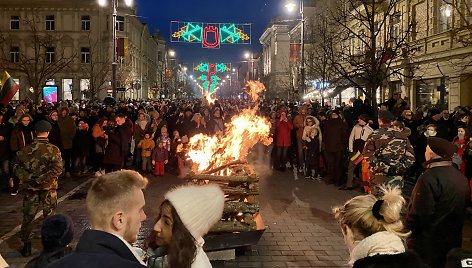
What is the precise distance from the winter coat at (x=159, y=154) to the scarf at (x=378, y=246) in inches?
487

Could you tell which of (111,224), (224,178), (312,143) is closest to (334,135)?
(312,143)

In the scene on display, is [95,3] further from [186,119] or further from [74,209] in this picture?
[74,209]

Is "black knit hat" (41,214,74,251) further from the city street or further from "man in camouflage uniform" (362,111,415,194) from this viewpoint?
"man in camouflage uniform" (362,111,415,194)

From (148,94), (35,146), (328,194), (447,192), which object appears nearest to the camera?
(447,192)

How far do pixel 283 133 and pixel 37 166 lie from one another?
9.77 m

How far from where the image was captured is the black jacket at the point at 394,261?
2.74 metres

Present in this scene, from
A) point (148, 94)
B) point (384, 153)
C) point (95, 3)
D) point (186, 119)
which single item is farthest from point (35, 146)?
point (148, 94)

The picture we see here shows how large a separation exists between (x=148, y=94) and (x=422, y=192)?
80.6 meters

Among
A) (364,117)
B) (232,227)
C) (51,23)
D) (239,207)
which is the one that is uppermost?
(51,23)

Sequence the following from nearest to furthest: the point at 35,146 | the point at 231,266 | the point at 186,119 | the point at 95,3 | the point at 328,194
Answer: the point at 231,266 < the point at 35,146 < the point at 328,194 < the point at 186,119 < the point at 95,3

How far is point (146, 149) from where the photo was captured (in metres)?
15.3

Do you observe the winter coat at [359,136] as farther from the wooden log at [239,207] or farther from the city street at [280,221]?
the wooden log at [239,207]

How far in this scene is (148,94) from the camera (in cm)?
8369

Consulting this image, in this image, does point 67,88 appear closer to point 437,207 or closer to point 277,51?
point 277,51
